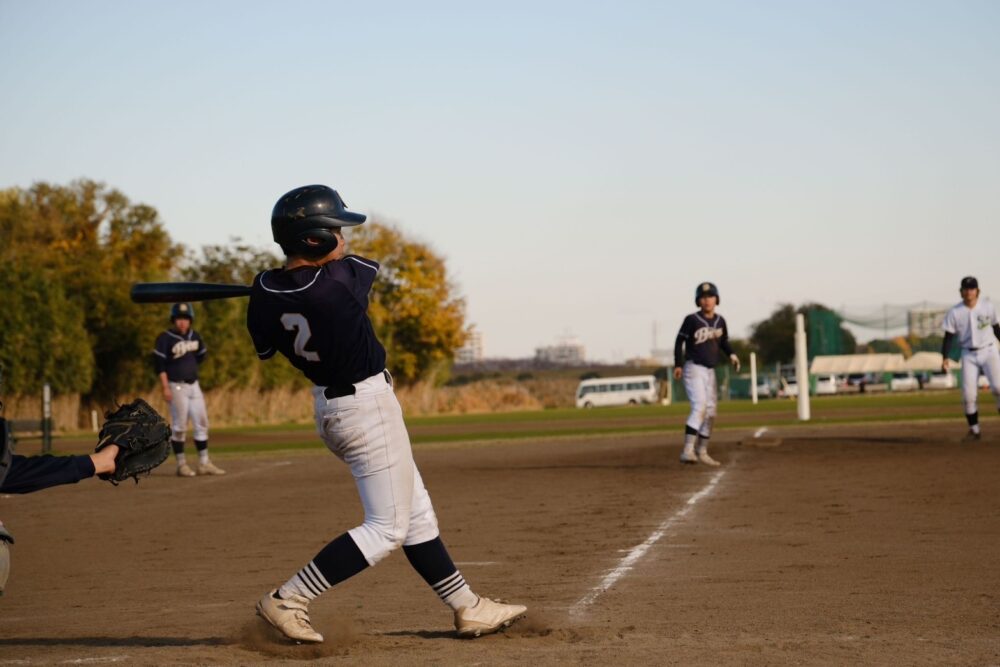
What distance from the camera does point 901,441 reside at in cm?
1948

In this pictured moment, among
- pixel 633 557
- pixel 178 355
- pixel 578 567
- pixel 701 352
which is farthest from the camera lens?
pixel 178 355

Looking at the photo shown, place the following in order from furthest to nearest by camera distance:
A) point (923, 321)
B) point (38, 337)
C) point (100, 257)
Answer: point (923, 321) → point (100, 257) → point (38, 337)

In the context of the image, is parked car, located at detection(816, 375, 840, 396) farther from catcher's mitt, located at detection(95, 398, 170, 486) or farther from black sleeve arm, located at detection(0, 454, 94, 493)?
black sleeve arm, located at detection(0, 454, 94, 493)

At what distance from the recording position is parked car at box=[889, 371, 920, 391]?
74244mm

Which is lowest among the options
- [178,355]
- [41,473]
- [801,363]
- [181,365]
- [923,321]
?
[41,473]

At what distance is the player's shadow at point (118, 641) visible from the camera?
586 cm

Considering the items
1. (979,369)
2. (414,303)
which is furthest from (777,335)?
(979,369)

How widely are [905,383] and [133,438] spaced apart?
245 ft

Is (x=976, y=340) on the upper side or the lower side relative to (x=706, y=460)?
upper

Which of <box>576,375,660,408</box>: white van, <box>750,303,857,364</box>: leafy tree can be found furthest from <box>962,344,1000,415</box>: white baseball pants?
<box>750,303,857,364</box>: leafy tree

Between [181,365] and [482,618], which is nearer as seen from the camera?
[482,618]

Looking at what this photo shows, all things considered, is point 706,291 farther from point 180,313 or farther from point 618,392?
point 618,392

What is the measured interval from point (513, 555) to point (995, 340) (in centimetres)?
1075

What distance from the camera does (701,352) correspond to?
15836mm
